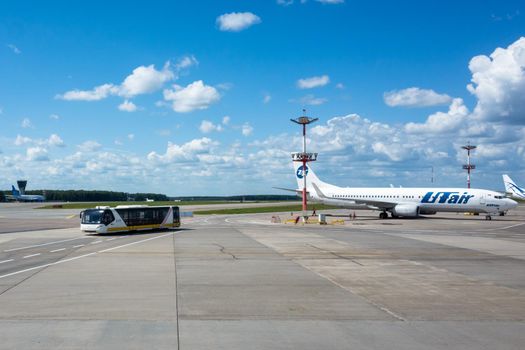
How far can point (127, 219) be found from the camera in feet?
149

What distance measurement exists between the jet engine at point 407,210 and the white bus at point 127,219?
32.0 meters

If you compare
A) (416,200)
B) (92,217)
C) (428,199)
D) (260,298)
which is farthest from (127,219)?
(428,199)

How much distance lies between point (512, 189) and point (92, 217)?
84.4m

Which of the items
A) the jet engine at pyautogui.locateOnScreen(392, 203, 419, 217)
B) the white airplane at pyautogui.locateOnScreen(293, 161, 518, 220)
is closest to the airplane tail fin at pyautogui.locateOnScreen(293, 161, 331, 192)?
the white airplane at pyautogui.locateOnScreen(293, 161, 518, 220)

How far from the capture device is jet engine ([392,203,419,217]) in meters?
67.1

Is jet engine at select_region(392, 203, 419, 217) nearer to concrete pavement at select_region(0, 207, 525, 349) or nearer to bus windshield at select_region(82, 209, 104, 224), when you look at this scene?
concrete pavement at select_region(0, 207, 525, 349)

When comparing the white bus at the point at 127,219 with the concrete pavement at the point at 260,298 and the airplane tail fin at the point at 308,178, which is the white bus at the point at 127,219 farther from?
the airplane tail fin at the point at 308,178

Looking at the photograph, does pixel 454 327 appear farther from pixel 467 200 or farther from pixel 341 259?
pixel 467 200

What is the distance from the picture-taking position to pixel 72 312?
45.0ft

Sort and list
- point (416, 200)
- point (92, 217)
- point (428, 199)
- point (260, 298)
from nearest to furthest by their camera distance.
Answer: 1. point (260, 298)
2. point (92, 217)
3. point (428, 199)
4. point (416, 200)

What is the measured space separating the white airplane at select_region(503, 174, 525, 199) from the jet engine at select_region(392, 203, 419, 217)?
41.0 m

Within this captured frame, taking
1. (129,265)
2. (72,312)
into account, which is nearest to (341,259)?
(129,265)

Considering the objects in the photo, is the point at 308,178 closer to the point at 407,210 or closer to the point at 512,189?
the point at 407,210

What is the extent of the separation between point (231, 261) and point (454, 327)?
569 inches
